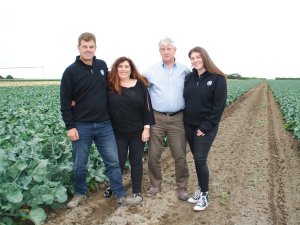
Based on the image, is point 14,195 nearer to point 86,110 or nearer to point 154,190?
point 86,110

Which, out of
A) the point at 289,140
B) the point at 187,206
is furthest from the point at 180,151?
the point at 289,140

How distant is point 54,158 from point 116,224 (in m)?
1.28

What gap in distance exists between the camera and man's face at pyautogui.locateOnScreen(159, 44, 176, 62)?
3.74 metres

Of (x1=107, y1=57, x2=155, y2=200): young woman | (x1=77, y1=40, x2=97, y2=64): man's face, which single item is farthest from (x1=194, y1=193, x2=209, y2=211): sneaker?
(x1=77, y1=40, x2=97, y2=64): man's face

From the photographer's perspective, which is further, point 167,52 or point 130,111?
point 167,52

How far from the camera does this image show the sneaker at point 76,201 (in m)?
3.61

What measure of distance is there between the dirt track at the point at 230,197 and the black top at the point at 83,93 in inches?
49.5

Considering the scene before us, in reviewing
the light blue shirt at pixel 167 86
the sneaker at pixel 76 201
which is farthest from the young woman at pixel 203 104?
the sneaker at pixel 76 201

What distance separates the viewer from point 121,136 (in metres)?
3.70

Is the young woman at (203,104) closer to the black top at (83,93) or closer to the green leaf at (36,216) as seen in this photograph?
the black top at (83,93)

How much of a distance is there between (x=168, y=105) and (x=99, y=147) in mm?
1121

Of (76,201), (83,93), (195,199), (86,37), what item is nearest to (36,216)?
(76,201)

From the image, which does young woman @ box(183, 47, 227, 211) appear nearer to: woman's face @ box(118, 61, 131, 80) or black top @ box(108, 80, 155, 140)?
black top @ box(108, 80, 155, 140)

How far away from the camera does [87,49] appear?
327cm
